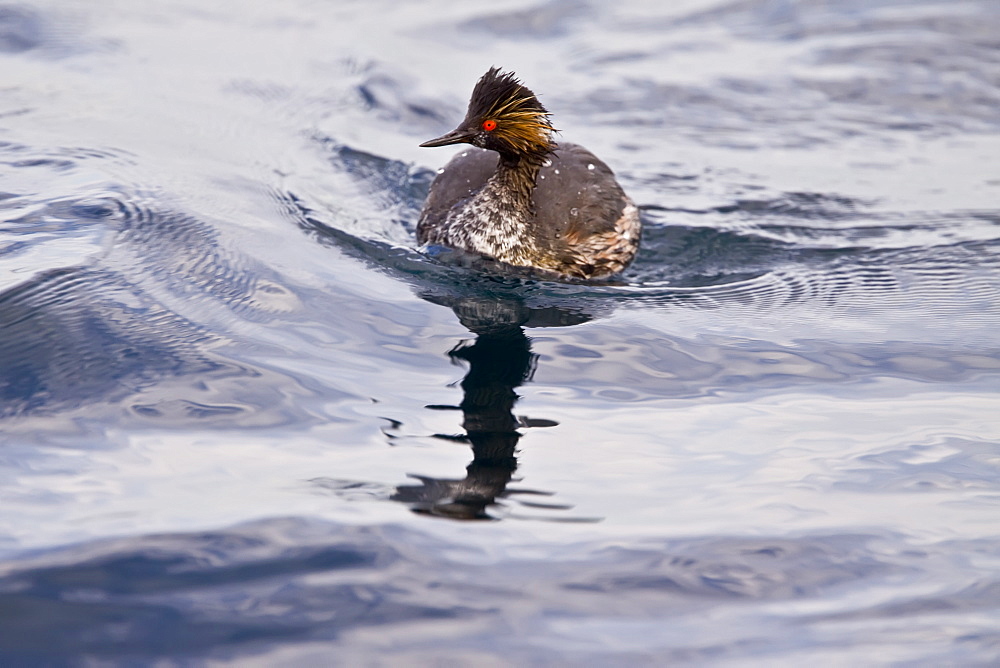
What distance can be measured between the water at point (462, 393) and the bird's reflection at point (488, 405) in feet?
0.08

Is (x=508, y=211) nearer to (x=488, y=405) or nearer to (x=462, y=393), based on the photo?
(x=462, y=393)

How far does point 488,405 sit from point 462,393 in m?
0.20

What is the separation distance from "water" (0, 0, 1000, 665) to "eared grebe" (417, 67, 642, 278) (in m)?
0.32

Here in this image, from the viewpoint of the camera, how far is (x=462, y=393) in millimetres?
6129

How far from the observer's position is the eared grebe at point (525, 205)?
27.5 feet

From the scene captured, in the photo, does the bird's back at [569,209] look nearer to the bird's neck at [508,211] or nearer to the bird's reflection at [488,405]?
the bird's neck at [508,211]

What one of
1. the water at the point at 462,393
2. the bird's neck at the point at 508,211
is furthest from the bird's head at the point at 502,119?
the water at the point at 462,393

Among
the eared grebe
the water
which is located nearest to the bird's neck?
the eared grebe

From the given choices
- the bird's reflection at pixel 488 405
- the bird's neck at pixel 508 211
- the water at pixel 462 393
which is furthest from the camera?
the bird's neck at pixel 508 211

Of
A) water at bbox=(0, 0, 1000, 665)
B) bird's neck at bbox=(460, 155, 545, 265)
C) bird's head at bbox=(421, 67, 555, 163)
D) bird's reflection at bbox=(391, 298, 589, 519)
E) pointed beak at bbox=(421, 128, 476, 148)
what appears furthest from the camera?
bird's neck at bbox=(460, 155, 545, 265)

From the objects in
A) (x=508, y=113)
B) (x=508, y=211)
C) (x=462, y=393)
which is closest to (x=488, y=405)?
(x=462, y=393)

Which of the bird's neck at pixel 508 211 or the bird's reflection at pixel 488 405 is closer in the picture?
the bird's reflection at pixel 488 405

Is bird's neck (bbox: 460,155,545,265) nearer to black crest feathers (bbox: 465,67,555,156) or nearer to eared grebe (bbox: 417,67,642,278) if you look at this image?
eared grebe (bbox: 417,67,642,278)

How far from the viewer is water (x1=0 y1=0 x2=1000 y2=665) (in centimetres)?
427
